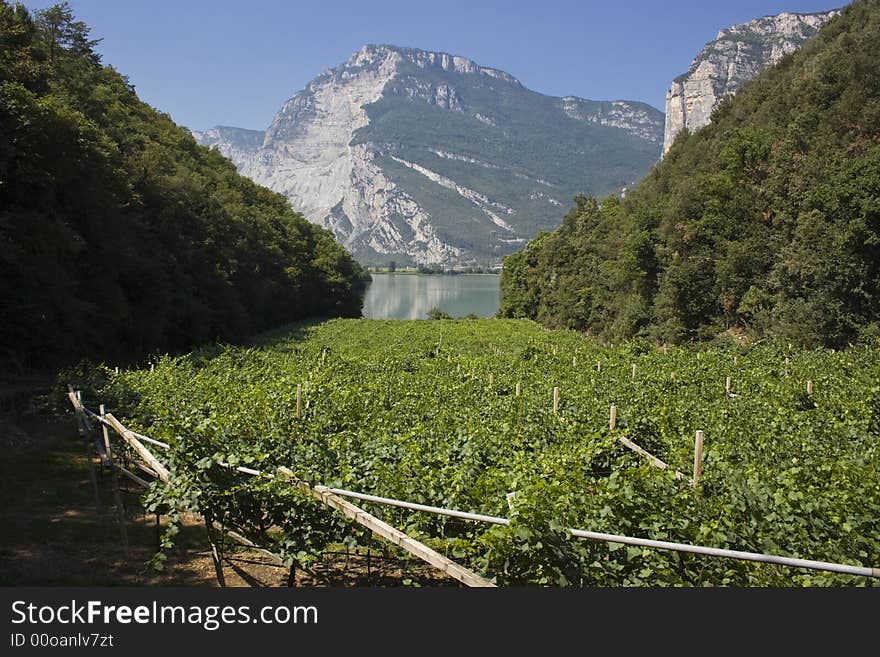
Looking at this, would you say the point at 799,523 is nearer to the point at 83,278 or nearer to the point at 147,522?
the point at 147,522

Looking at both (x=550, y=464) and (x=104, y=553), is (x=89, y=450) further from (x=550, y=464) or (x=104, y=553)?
(x=550, y=464)

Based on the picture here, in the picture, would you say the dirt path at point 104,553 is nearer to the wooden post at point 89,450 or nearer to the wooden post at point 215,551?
the wooden post at point 89,450

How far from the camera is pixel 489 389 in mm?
17625

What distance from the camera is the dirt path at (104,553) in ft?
23.8

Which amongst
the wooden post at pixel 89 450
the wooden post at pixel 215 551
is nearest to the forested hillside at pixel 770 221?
the wooden post at pixel 215 551

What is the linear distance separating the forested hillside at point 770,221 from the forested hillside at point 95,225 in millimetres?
31636

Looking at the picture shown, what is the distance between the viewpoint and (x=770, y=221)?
3572 centimetres

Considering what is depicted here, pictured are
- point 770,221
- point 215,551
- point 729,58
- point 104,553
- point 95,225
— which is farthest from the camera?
point 729,58

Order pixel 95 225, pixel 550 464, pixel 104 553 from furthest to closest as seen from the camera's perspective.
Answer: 1. pixel 95 225
2. pixel 104 553
3. pixel 550 464

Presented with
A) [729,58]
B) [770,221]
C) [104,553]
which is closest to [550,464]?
[104,553]

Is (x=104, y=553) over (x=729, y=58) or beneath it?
beneath

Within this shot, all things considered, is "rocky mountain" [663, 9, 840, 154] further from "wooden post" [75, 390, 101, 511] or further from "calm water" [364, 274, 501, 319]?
"wooden post" [75, 390, 101, 511]

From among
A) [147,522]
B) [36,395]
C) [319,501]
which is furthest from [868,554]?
[36,395]

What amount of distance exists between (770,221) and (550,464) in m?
35.5
